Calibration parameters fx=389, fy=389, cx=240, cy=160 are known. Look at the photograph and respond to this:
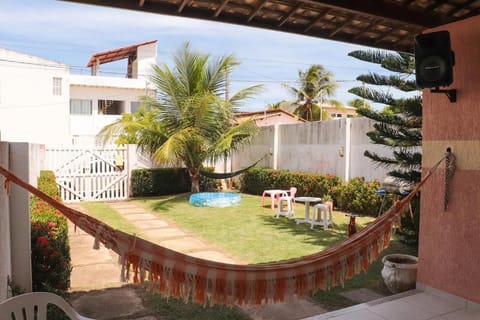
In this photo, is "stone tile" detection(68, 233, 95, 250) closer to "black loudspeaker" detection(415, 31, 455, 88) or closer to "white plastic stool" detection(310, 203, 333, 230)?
"white plastic stool" detection(310, 203, 333, 230)

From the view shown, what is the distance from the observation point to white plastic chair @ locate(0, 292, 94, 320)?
1.70 m

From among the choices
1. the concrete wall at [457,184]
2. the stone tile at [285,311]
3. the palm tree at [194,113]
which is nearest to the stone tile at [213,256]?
the stone tile at [285,311]

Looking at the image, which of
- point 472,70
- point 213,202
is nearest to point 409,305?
point 472,70

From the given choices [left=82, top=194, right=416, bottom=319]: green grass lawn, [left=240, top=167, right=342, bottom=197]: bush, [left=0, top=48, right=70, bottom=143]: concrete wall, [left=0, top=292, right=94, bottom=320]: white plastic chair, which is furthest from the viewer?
[left=0, top=48, right=70, bottom=143]: concrete wall

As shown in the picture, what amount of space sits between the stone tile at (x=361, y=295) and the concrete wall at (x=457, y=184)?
474mm

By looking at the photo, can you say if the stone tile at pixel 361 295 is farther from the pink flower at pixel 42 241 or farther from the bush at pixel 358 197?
the bush at pixel 358 197

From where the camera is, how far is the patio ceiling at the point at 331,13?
8.63 feet

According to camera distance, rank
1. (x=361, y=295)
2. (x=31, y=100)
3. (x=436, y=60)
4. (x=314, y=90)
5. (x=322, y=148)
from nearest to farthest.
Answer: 1. (x=436, y=60)
2. (x=361, y=295)
3. (x=322, y=148)
4. (x=31, y=100)
5. (x=314, y=90)

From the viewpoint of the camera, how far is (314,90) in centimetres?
2017

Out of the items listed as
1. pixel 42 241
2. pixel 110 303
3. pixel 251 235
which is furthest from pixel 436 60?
pixel 251 235

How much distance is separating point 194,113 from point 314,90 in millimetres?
11648

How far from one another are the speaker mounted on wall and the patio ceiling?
0.24 meters

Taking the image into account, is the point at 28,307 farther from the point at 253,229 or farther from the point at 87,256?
the point at 253,229

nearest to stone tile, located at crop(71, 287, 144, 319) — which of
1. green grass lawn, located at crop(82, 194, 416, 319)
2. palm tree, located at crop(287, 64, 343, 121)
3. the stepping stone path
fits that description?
green grass lawn, located at crop(82, 194, 416, 319)
